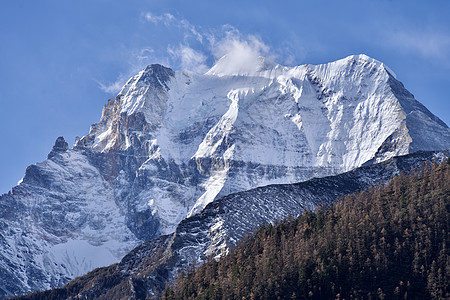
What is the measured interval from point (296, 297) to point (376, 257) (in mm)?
19269

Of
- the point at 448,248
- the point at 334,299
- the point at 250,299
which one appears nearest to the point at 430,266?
the point at 448,248

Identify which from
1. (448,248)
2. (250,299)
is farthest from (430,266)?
(250,299)

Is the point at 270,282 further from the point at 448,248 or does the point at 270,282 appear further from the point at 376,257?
the point at 448,248

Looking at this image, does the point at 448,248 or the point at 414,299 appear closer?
the point at 414,299

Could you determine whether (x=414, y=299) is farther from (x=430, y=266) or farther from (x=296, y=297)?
(x=296, y=297)

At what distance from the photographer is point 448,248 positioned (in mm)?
199875

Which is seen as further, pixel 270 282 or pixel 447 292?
pixel 270 282

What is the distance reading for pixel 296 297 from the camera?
19500cm

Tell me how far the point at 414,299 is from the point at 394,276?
31.4 feet

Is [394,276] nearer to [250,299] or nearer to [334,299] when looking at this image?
[334,299]

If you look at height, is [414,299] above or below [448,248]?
below

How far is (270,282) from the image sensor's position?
200m

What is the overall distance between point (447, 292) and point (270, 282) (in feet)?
119

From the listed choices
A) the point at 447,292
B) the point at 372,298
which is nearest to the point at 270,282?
the point at 372,298
